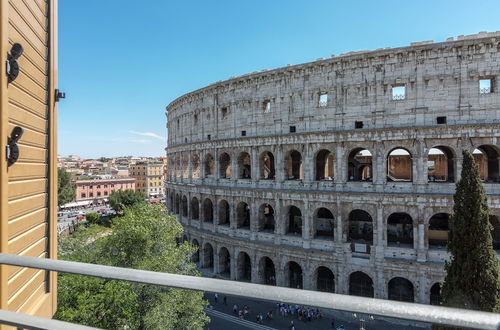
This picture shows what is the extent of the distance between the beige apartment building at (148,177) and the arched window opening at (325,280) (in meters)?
68.5

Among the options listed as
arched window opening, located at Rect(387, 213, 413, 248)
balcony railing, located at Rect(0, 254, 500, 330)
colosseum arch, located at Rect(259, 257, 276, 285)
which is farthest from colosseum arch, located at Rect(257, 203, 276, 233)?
balcony railing, located at Rect(0, 254, 500, 330)

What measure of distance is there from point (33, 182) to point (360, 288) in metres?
24.8

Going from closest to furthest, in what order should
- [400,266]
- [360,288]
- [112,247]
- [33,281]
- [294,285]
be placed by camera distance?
1. [33,281]
2. [112,247]
3. [400,266]
4. [360,288]
5. [294,285]

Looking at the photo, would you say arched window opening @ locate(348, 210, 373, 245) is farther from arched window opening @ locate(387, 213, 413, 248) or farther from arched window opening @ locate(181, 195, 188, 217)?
arched window opening @ locate(181, 195, 188, 217)

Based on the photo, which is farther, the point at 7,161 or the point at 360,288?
the point at 360,288

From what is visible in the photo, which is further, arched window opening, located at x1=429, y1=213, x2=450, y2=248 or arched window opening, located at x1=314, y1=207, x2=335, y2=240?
arched window opening, located at x1=314, y1=207, x2=335, y2=240

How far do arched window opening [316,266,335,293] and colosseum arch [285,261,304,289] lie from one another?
1447mm

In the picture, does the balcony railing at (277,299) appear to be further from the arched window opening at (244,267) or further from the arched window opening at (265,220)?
the arched window opening at (244,267)

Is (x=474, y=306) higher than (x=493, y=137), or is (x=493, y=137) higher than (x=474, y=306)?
(x=493, y=137)

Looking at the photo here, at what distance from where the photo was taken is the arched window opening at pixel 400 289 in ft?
76.6

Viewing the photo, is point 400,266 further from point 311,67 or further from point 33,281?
point 33,281

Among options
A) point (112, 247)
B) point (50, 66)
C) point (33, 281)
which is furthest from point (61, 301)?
point (50, 66)

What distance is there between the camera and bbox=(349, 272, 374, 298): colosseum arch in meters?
24.1

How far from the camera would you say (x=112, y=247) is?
61.0 ft
